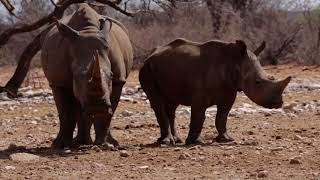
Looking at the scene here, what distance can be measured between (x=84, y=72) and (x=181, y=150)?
1.65 m

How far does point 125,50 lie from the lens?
11.4 meters

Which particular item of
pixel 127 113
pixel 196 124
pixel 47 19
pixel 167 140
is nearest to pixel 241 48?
pixel 196 124

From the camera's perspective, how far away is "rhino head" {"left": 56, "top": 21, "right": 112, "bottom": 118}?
904cm

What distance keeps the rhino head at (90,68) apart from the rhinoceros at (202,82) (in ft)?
4.96

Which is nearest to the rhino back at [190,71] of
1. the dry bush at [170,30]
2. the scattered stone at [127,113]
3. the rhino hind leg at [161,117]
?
the rhino hind leg at [161,117]

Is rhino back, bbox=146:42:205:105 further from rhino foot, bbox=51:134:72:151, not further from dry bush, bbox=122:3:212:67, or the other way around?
dry bush, bbox=122:3:212:67

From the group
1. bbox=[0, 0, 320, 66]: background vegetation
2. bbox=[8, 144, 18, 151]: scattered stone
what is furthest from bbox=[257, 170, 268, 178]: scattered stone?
bbox=[0, 0, 320, 66]: background vegetation

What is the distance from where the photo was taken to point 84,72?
9.25 m

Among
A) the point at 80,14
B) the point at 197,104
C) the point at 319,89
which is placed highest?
the point at 80,14

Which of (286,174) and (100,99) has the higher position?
(100,99)

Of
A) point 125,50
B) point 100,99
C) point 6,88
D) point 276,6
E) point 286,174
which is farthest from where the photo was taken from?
point 276,6

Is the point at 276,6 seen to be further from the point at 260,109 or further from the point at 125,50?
the point at 125,50

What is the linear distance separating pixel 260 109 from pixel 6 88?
7.09 metres

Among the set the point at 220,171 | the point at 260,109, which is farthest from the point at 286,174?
the point at 260,109
